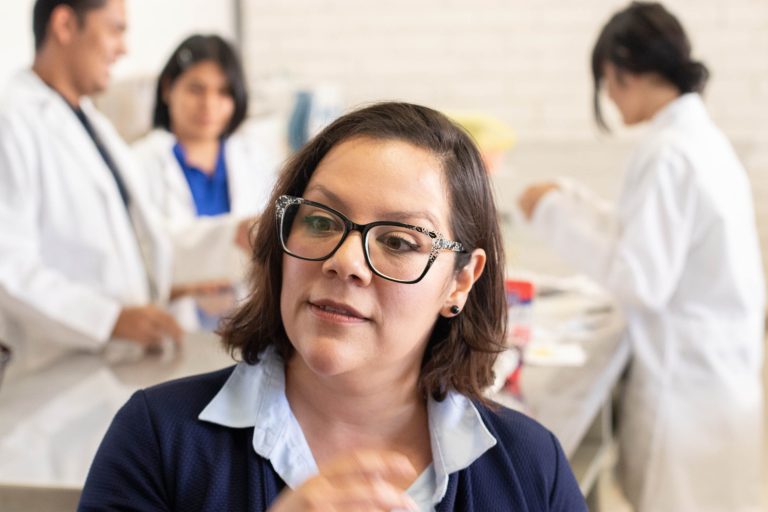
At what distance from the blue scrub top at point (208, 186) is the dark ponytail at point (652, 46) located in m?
1.24

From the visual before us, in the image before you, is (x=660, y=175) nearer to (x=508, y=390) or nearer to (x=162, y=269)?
(x=508, y=390)

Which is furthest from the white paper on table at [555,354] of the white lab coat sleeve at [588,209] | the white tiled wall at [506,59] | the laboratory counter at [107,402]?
the white tiled wall at [506,59]

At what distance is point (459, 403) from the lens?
127 cm

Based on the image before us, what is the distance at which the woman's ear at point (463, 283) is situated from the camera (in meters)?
1.25

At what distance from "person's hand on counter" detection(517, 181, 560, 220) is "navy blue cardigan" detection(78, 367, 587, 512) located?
4.57 feet

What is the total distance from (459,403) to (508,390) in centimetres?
69

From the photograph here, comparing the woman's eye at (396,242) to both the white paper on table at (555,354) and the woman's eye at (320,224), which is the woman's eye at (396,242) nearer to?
the woman's eye at (320,224)

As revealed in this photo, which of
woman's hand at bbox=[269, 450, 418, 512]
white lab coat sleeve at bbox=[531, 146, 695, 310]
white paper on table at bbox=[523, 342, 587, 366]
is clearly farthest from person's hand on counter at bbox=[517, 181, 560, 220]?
woman's hand at bbox=[269, 450, 418, 512]

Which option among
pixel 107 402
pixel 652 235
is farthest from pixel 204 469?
pixel 652 235

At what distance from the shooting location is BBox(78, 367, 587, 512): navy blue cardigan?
3.66 feet

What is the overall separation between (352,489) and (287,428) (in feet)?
0.79

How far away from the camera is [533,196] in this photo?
2.59 meters

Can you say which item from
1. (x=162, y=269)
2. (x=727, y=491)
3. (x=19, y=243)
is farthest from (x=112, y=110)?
(x=727, y=491)

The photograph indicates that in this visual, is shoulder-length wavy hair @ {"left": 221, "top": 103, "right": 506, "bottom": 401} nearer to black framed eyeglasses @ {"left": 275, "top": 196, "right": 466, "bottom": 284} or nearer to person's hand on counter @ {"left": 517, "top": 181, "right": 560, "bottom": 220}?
black framed eyeglasses @ {"left": 275, "top": 196, "right": 466, "bottom": 284}
